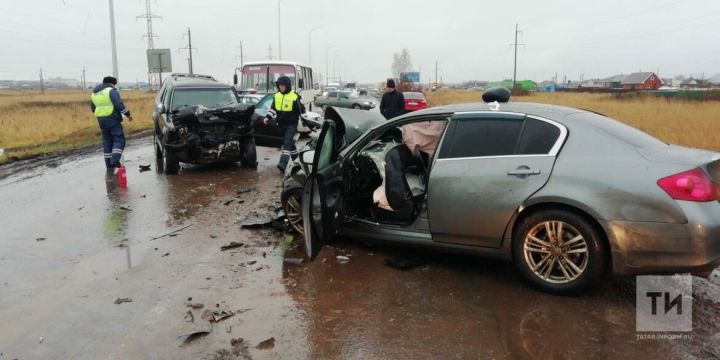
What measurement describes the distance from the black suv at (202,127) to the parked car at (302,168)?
4.29 m

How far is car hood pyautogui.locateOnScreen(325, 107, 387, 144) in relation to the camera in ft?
17.4

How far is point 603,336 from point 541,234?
896 mm

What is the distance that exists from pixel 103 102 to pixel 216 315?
7245mm

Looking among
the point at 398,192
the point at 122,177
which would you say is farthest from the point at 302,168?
the point at 122,177

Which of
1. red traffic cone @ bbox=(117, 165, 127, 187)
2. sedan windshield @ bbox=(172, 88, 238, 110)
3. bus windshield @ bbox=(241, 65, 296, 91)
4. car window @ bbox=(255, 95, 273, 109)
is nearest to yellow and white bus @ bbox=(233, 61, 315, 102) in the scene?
bus windshield @ bbox=(241, 65, 296, 91)

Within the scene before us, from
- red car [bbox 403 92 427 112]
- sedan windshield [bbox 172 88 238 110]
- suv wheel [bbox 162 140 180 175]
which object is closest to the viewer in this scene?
suv wheel [bbox 162 140 180 175]

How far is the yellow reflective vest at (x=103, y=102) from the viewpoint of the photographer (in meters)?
9.72

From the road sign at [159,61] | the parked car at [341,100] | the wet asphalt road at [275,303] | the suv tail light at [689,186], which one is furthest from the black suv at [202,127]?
the road sign at [159,61]

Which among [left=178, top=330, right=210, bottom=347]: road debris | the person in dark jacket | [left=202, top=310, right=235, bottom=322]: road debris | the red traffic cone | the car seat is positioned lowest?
[left=178, top=330, right=210, bottom=347]: road debris

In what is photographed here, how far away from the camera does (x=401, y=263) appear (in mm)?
4941

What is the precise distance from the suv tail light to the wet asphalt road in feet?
2.99

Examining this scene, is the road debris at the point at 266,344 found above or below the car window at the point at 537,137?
below

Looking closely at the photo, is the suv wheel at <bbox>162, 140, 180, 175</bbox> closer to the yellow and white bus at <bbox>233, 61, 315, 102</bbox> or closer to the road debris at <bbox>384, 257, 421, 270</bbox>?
the road debris at <bbox>384, 257, 421, 270</bbox>
